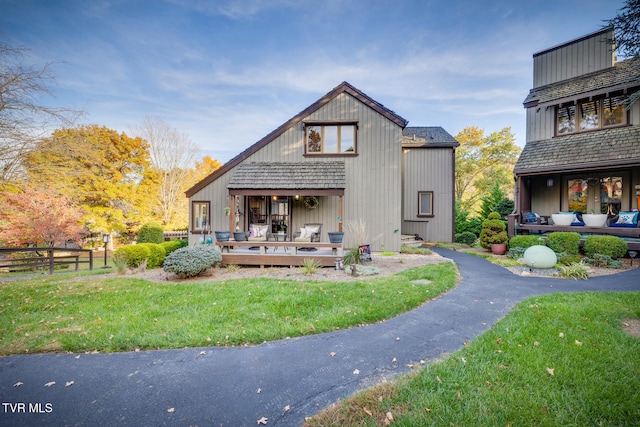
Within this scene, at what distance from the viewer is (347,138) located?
41.0 feet

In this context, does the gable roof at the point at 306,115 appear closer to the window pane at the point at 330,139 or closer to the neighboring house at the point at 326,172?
the neighboring house at the point at 326,172

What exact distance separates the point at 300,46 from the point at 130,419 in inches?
647

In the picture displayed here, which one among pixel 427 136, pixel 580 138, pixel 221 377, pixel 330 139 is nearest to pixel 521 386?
pixel 221 377

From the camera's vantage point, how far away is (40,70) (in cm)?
550

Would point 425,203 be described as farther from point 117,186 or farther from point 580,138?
point 117,186

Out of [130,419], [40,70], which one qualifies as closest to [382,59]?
[40,70]

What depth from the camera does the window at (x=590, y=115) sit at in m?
10.6

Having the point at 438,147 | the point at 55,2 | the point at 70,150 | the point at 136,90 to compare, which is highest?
the point at 136,90

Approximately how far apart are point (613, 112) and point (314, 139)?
40.1ft

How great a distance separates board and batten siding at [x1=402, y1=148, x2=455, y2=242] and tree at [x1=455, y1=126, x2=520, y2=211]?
979 cm

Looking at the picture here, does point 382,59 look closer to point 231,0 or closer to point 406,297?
point 231,0

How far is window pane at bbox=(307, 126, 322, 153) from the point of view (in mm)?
12688

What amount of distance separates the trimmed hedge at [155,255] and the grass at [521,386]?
9.75 meters

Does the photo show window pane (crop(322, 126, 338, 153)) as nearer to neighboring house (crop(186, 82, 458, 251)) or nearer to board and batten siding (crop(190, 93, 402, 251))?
neighboring house (crop(186, 82, 458, 251))
